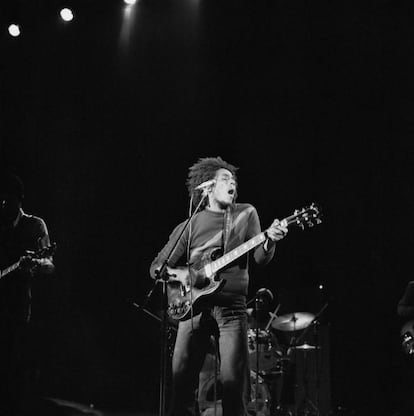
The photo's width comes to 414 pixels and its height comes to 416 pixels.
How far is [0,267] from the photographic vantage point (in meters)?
6.12

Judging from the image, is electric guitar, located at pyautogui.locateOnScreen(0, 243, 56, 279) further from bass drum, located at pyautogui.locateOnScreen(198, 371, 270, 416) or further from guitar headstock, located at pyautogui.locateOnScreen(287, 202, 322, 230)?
guitar headstock, located at pyautogui.locateOnScreen(287, 202, 322, 230)

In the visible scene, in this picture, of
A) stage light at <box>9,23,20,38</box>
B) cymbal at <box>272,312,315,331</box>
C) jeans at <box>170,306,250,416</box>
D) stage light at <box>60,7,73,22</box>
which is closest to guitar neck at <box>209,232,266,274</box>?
jeans at <box>170,306,250,416</box>

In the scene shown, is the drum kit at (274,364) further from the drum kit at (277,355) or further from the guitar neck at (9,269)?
the guitar neck at (9,269)

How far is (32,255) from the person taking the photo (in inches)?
233

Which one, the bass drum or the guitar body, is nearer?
the guitar body

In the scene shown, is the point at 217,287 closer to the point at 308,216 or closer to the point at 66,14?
the point at 308,216

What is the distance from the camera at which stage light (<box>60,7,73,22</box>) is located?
806 centimetres

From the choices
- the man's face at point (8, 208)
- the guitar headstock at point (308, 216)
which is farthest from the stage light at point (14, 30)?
the guitar headstock at point (308, 216)

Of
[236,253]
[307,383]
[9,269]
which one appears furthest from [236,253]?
[307,383]

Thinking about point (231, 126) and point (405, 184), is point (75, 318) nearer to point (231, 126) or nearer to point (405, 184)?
point (231, 126)

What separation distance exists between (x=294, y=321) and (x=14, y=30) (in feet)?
17.7

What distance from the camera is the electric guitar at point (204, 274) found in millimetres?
4457

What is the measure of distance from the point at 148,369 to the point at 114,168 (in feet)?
9.20

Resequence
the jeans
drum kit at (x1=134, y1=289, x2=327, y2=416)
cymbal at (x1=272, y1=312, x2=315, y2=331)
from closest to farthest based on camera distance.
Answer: the jeans
drum kit at (x1=134, y1=289, x2=327, y2=416)
cymbal at (x1=272, y1=312, x2=315, y2=331)
